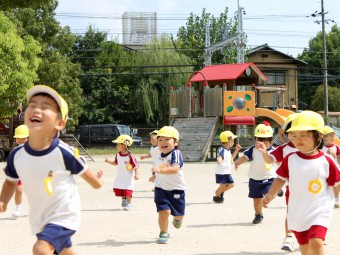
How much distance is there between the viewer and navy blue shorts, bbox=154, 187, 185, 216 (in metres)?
8.75

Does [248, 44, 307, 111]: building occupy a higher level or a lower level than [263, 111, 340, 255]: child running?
higher

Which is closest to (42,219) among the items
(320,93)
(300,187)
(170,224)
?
(300,187)

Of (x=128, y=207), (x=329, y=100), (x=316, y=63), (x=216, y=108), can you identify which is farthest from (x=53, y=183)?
(x=316, y=63)

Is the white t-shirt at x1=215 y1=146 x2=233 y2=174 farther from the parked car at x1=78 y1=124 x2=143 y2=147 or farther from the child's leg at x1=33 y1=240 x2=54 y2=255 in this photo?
the parked car at x1=78 y1=124 x2=143 y2=147

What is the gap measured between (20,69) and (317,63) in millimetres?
55928

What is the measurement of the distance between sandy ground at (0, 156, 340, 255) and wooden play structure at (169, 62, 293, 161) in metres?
15.3

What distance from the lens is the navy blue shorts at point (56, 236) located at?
205 inches

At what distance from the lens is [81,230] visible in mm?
9445

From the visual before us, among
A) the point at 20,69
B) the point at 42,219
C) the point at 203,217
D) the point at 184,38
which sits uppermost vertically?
the point at 184,38

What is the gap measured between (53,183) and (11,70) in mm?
20033

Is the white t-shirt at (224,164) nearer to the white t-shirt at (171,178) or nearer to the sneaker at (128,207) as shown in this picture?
the sneaker at (128,207)

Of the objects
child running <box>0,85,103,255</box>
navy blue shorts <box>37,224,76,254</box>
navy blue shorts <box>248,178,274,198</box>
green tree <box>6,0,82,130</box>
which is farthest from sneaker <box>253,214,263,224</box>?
green tree <box>6,0,82,130</box>

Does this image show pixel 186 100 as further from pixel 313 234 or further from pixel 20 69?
pixel 313 234

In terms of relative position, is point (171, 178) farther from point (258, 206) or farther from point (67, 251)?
point (67, 251)
